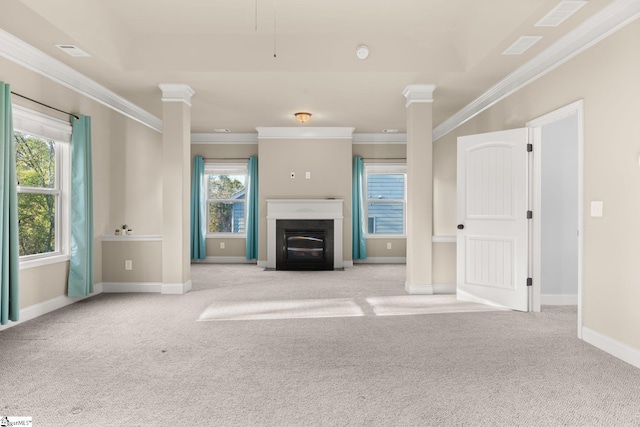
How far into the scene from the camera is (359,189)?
27.2ft

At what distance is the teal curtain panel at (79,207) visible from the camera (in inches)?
182

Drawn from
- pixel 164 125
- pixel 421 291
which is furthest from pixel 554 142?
pixel 164 125

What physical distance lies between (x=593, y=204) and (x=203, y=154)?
7.13 meters

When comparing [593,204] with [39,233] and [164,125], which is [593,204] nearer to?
[164,125]

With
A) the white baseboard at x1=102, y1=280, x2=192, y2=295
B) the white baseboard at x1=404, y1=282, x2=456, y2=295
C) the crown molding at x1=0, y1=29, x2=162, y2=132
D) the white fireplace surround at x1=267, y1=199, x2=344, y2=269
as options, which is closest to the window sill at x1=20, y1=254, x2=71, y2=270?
the white baseboard at x1=102, y1=280, x2=192, y2=295

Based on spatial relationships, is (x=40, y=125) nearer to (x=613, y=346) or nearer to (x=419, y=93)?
(x=419, y=93)

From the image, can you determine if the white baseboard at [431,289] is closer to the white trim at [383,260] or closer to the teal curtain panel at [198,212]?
the white trim at [383,260]

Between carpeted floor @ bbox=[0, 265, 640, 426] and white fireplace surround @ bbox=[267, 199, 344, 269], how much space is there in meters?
3.26

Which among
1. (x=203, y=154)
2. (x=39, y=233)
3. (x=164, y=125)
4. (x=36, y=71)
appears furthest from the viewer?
(x=203, y=154)

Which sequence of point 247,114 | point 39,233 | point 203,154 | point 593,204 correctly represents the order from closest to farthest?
point 593,204
point 39,233
point 247,114
point 203,154

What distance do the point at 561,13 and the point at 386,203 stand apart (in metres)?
5.87

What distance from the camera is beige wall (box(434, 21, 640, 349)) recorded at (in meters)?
2.85

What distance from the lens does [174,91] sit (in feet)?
16.7

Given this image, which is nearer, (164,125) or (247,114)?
(164,125)
